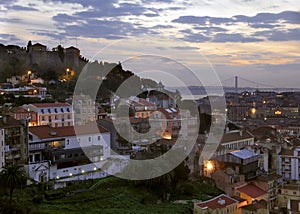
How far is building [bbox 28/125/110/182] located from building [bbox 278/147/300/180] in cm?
510

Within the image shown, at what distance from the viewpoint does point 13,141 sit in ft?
28.2

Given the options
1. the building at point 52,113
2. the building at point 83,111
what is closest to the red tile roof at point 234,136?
the building at point 83,111

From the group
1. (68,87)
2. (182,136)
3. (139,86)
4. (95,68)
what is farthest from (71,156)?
(95,68)

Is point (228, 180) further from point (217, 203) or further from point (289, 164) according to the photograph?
point (289, 164)

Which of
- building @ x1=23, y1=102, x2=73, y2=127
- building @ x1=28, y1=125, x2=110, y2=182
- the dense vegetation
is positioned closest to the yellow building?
the dense vegetation

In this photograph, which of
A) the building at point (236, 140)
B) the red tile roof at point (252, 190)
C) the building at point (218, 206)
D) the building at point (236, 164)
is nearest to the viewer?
the building at point (218, 206)

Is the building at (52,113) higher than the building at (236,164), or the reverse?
the building at (52,113)

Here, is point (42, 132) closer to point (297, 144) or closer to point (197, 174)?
point (197, 174)

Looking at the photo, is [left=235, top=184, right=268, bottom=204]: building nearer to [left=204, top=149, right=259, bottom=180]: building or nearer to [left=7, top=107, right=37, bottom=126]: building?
[left=204, top=149, right=259, bottom=180]: building

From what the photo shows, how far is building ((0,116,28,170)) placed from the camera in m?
8.35

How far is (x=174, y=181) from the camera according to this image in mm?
9266

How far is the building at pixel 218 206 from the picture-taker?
793cm

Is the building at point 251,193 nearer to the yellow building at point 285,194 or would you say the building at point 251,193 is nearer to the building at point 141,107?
the yellow building at point 285,194

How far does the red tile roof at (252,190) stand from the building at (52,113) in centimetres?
618
